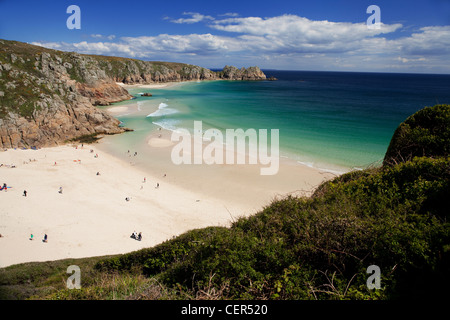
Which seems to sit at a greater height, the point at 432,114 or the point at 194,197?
the point at 432,114

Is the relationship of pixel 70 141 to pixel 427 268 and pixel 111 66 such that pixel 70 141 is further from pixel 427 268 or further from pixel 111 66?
pixel 111 66

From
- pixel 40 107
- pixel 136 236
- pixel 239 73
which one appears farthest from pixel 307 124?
pixel 239 73

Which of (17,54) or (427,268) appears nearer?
(427,268)

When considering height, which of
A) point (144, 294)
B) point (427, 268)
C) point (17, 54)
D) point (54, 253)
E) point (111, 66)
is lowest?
point (54, 253)

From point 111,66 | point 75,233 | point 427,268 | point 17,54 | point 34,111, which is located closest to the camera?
point 427,268

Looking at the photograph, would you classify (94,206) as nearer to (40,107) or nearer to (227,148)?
(227,148)

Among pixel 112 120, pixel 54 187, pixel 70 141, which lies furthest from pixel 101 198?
pixel 112 120
